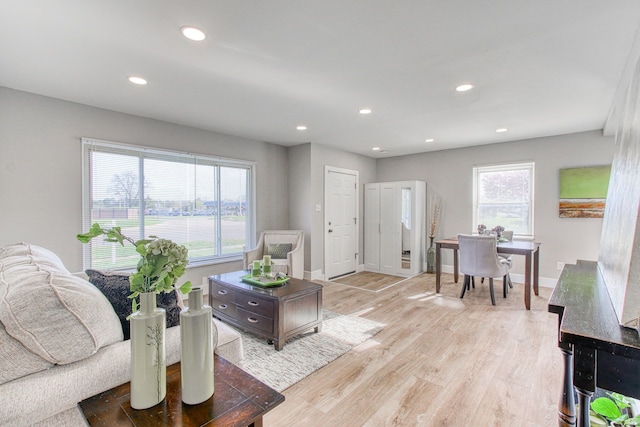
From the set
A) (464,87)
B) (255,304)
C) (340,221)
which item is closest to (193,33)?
(255,304)

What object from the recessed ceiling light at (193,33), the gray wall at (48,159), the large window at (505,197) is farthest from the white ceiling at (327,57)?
the large window at (505,197)

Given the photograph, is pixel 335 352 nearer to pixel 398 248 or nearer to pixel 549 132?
pixel 398 248

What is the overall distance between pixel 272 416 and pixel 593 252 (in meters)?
5.00

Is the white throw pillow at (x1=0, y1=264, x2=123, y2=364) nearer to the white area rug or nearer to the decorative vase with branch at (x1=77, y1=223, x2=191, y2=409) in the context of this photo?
the decorative vase with branch at (x1=77, y1=223, x2=191, y2=409)

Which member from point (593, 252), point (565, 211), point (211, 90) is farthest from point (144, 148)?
point (593, 252)

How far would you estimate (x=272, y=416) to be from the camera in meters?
1.82

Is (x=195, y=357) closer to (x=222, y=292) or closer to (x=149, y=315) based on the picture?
(x=149, y=315)

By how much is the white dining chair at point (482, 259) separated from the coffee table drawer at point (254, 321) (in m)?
2.76

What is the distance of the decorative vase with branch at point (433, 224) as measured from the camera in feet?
18.7

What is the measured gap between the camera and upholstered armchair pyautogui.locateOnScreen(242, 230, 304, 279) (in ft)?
14.3

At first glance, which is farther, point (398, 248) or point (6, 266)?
point (398, 248)

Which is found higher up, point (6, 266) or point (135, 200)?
point (135, 200)

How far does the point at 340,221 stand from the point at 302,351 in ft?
10.6

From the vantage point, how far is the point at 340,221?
5.59 metres
